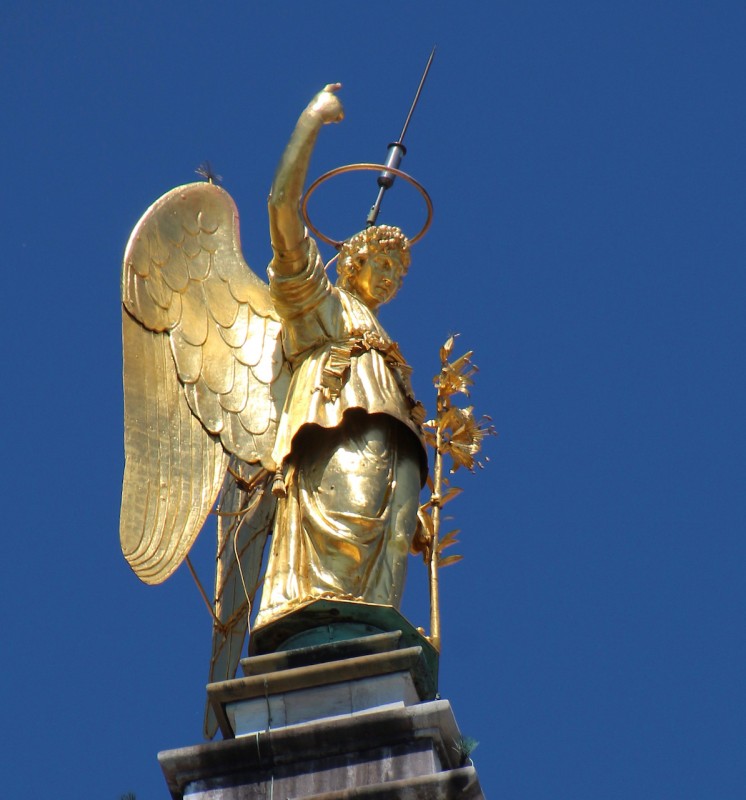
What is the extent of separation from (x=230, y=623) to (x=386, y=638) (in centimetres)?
163

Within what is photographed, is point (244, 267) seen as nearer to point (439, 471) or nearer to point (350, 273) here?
point (350, 273)

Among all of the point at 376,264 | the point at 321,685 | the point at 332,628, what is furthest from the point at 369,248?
the point at 321,685

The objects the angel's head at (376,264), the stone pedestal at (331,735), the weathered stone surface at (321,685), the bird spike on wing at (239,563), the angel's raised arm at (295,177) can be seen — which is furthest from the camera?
the angel's head at (376,264)

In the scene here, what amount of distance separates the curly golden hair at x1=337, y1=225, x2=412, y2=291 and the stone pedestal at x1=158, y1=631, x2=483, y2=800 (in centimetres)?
299

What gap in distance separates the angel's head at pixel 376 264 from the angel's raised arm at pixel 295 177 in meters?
0.90

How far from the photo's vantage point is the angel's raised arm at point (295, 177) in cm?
1309

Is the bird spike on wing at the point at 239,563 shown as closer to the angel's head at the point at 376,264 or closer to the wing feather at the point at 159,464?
the wing feather at the point at 159,464

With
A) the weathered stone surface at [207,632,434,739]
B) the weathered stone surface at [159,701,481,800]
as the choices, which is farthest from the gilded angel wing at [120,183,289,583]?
the weathered stone surface at [159,701,481,800]

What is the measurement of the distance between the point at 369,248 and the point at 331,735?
3.71 m

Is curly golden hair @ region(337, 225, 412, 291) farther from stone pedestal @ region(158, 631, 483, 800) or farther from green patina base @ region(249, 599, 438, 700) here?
stone pedestal @ region(158, 631, 483, 800)

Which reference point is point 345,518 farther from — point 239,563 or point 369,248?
point 369,248

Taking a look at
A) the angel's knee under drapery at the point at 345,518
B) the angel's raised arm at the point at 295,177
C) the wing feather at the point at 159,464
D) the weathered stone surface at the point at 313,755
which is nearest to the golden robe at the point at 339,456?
the angel's knee under drapery at the point at 345,518

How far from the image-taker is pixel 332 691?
1188 cm

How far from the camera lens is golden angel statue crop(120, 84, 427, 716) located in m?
12.6
